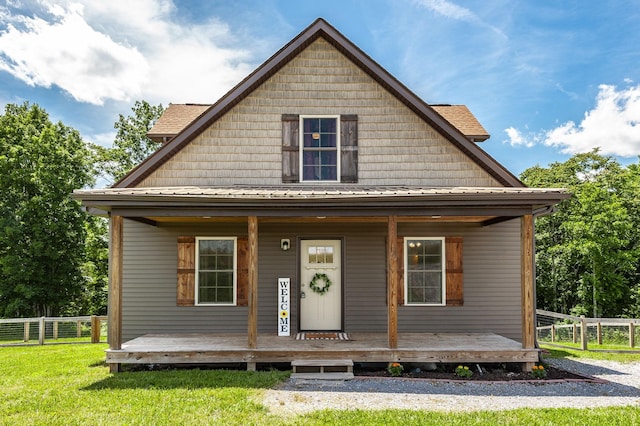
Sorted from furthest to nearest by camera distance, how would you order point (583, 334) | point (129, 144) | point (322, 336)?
point (129, 144), point (583, 334), point (322, 336)

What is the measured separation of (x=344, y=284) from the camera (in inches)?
367

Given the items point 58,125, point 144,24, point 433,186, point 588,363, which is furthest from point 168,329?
point 58,125

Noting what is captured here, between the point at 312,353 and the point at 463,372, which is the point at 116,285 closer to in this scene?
the point at 312,353

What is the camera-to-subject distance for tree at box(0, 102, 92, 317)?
64.2ft

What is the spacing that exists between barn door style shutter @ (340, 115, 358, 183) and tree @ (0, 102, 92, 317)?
53.5 ft

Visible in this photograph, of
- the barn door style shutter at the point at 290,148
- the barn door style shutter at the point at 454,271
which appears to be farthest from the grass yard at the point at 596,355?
the barn door style shutter at the point at 290,148

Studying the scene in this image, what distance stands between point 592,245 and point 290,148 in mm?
18716

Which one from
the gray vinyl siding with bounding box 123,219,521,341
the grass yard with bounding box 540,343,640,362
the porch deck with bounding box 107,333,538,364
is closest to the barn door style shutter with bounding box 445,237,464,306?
the gray vinyl siding with bounding box 123,219,521,341

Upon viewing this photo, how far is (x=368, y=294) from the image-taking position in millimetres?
9305

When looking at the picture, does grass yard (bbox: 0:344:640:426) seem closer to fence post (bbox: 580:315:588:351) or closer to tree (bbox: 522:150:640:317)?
fence post (bbox: 580:315:588:351)

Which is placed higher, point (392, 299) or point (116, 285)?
point (116, 285)

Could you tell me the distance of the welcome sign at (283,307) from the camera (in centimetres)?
852

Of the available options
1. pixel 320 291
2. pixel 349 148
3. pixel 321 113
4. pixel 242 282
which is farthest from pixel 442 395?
pixel 321 113

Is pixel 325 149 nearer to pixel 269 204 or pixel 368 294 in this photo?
pixel 269 204
